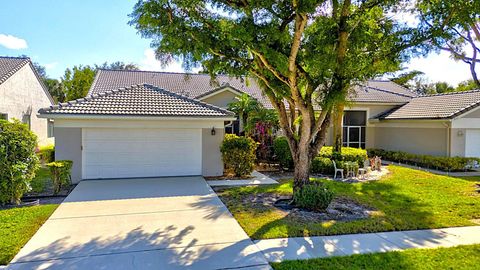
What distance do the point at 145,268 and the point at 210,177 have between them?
30.5 ft

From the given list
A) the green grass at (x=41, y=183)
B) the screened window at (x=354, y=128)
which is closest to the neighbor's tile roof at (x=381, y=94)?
the screened window at (x=354, y=128)

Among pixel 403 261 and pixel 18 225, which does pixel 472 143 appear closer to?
pixel 403 261

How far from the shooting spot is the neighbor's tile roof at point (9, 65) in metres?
19.4

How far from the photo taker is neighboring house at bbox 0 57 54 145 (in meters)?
19.4

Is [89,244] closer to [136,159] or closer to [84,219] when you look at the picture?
[84,219]

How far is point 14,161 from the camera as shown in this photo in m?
9.55

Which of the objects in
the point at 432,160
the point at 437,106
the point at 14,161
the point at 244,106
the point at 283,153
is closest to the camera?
the point at 14,161

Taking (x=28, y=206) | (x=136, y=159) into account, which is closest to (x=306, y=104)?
(x=136, y=159)

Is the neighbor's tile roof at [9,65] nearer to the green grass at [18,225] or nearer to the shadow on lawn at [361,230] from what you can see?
the green grass at [18,225]

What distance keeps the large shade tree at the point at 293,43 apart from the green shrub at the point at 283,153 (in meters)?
6.40

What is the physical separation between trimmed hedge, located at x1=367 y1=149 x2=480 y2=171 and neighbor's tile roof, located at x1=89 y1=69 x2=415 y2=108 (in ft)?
15.6

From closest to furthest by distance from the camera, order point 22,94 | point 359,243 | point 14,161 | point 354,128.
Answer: point 359,243, point 14,161, point 22,94, point 354,128

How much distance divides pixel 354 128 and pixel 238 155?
12.6 metres

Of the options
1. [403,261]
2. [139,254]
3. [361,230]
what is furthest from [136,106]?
[403,261]
